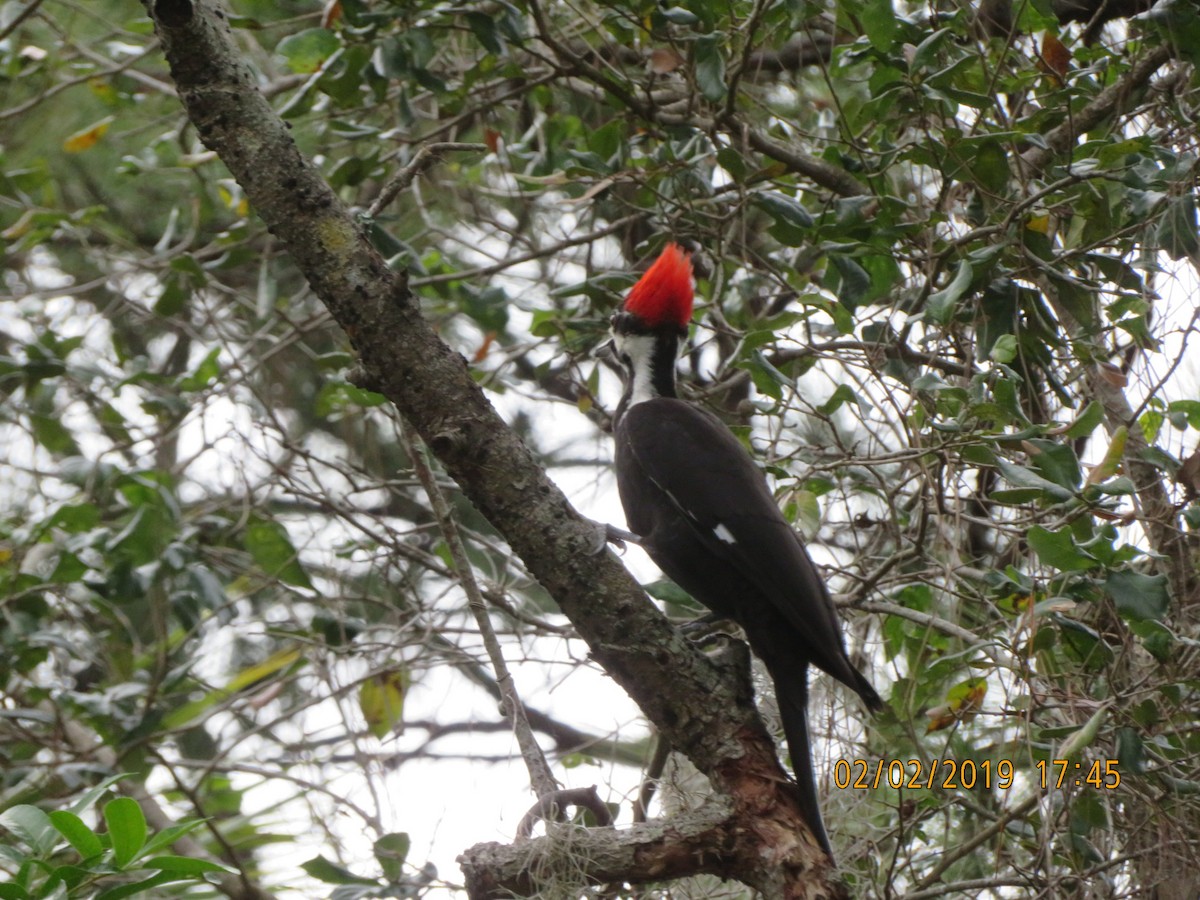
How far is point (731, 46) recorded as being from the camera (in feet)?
10.1

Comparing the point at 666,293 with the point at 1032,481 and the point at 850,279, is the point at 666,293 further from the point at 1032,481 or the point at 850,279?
the point at 1032,481

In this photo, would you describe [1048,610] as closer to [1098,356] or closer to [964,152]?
[1098,356]

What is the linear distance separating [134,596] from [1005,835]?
239 cm

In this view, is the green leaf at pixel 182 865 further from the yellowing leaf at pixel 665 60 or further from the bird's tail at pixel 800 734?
the yellowing leaf at pixel 665 60

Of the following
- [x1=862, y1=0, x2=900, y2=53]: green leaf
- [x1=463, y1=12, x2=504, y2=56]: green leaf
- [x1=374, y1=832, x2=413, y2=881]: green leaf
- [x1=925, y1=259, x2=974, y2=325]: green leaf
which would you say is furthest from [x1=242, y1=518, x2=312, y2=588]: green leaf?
[x1=862, y1=0, x2=900, y2=53]: green leaf

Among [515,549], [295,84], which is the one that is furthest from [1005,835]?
[295,84]

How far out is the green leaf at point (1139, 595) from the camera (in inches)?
77.9

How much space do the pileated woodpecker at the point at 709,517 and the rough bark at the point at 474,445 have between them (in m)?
0.20

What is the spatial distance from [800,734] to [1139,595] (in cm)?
68

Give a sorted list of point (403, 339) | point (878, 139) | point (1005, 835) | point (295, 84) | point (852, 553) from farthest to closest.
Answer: point (295, 84) < point (852, 553) < point (878, 139) < point (1005, 835) < point (403, 339)

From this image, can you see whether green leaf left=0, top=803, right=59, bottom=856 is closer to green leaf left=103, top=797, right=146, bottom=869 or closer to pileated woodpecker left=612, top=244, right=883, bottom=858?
green leaf left=103, top=797, right=146, bottom=869

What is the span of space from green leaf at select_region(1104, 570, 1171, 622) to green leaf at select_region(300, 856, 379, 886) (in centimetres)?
163

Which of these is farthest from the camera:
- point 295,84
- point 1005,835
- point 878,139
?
point 295,84

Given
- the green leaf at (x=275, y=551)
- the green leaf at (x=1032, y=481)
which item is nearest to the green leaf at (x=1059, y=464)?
the green leaf at (x=1032, y=481)
